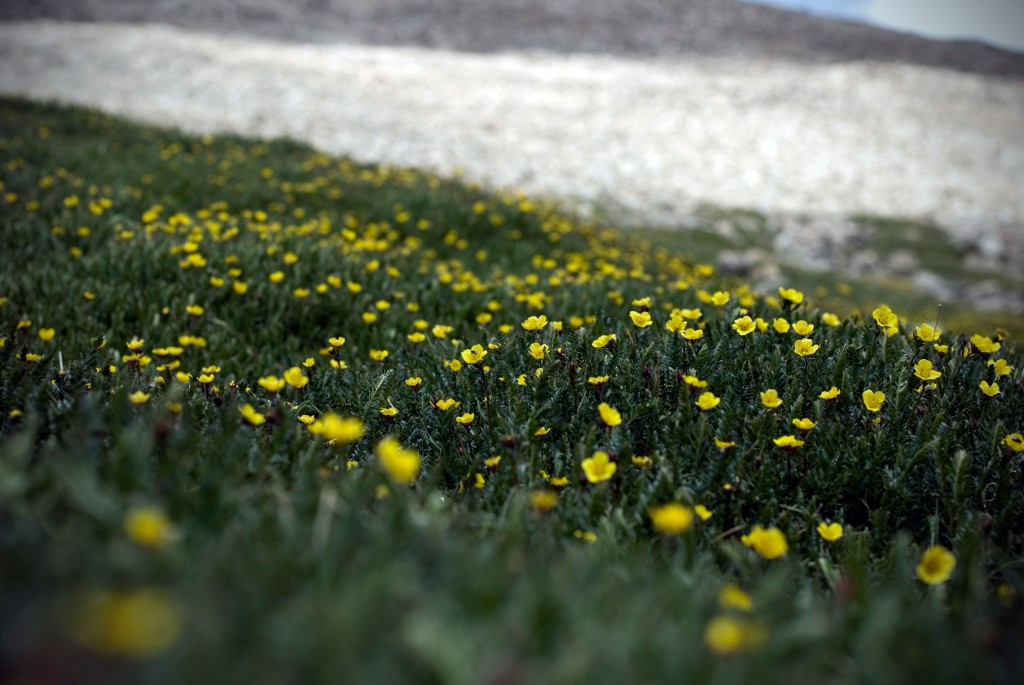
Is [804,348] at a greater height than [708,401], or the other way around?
[804,348]

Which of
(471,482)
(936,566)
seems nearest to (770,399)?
(936,566)

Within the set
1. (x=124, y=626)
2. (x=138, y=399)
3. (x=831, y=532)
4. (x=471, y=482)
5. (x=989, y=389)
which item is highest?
(x=124, y=626)

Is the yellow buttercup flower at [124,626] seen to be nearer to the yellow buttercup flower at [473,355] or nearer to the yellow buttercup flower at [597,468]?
the yellow buttercup flower at [597,468]

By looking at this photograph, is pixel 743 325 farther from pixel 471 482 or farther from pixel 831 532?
pixel 471 482

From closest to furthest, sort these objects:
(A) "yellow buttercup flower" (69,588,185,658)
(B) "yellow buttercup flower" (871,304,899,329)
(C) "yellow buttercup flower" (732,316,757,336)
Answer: (A) "yellow buttercup flower" (69,588,185,658)
(C) "yellow buttercup flower" (732,316,757,336)
(B) "yellow buttercup flower" (871,304,899,329)

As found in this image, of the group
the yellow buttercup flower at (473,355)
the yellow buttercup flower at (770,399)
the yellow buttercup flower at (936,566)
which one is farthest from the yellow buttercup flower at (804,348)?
the yellow buttercup flower at (473,355)

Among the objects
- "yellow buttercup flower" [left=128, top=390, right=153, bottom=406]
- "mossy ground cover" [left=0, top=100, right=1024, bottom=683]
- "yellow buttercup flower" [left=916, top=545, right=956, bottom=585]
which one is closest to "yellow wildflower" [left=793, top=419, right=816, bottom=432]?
"mossy ground cover" [left=0, top=100, right=1024, bottom=683]

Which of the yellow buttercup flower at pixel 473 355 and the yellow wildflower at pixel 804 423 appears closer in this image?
the yellow wildflower at pixel 804 423

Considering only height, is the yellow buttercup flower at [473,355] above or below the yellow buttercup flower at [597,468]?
above

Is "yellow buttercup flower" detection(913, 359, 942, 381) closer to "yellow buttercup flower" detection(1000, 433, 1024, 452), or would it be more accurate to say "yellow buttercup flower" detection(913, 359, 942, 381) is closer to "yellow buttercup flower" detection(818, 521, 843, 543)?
"yellow buttercup flower" detection(1000, 433, 1024, 452)

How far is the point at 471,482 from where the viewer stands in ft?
8.90

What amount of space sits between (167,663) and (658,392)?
7.22 ft

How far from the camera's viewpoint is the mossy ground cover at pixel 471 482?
3.48 feet

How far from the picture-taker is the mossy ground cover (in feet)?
3.48
